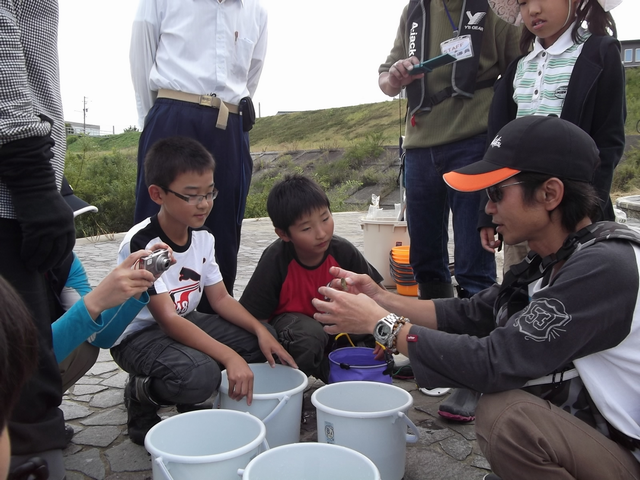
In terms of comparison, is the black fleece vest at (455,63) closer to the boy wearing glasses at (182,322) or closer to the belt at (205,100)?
the belt at (205,100)

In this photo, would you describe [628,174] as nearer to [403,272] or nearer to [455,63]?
[403,272]

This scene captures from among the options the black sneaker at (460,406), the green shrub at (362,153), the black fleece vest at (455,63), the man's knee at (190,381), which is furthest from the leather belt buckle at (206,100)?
the green shrub at (362,153)

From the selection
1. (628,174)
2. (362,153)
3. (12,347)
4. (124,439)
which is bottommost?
(628,174)

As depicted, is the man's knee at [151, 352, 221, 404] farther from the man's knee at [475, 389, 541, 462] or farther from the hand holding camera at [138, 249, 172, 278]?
the man's knee at [475, 389, 541, 462]

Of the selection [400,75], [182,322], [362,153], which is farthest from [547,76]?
[362,153]

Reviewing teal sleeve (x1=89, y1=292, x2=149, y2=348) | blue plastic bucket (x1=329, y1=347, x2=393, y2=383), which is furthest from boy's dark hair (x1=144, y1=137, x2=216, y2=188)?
blue plastic bucket (x1=329, y1=347, x2=393, y2=383)

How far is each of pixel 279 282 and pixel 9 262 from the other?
4.72 ft

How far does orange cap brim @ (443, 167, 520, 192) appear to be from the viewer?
1.85 meters

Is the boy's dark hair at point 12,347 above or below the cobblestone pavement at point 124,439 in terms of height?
above

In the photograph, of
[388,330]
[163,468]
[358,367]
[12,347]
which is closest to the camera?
[12,347]

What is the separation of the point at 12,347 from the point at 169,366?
138cm

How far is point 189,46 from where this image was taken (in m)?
3.23

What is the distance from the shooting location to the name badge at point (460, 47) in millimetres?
2994

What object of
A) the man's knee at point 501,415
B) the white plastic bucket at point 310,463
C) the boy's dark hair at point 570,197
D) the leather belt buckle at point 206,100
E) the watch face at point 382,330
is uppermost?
the leather belt buckle at point 206,100
